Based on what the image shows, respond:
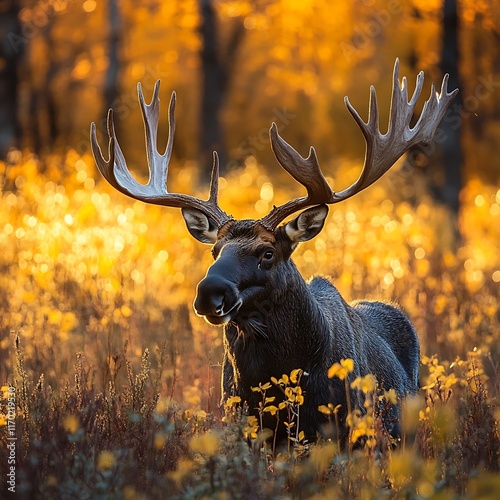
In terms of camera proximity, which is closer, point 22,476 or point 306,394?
point 22,476

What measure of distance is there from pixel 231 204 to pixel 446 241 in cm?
370

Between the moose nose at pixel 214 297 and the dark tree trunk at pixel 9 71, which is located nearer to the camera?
the moose nose at pixel 214 297

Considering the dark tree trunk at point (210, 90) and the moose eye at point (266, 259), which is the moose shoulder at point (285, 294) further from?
the dark tree trunk at point (210, 90)

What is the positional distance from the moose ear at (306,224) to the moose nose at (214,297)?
2.30 ft

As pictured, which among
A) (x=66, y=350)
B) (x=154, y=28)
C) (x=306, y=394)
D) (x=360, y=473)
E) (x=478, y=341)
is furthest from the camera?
(x=154, y=28)

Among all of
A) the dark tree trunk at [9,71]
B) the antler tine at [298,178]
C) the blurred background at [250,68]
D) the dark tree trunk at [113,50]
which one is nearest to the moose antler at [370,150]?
the antler tine at [298,178]

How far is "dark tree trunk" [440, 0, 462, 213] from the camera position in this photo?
13477mm

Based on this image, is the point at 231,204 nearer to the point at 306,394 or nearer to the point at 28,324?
the point at 28,324

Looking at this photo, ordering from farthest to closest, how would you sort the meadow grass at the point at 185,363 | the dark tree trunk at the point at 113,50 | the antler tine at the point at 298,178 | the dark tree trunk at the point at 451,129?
the dark tree trunk at the point at 113,50, the dark tree trunk at the point at 451,129, the antler tine at the point at 298,178, the meadow grass at the point at 185,363

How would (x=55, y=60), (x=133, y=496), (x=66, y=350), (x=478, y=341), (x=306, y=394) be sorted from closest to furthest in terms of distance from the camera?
(x=133, y=496) < (x=306, y=394) < (x=66, y=350) < (x=478, y=341) < (x=55, y=60)

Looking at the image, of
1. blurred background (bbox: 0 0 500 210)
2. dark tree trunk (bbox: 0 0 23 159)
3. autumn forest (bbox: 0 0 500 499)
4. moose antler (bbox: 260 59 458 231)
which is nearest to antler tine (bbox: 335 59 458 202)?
moose antler (bbox: 260 59 458 231)

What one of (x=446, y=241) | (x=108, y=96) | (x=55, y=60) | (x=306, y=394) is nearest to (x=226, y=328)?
(x=306, y=394)

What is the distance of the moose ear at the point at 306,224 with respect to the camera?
575cm

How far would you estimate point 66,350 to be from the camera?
738 centimetres
